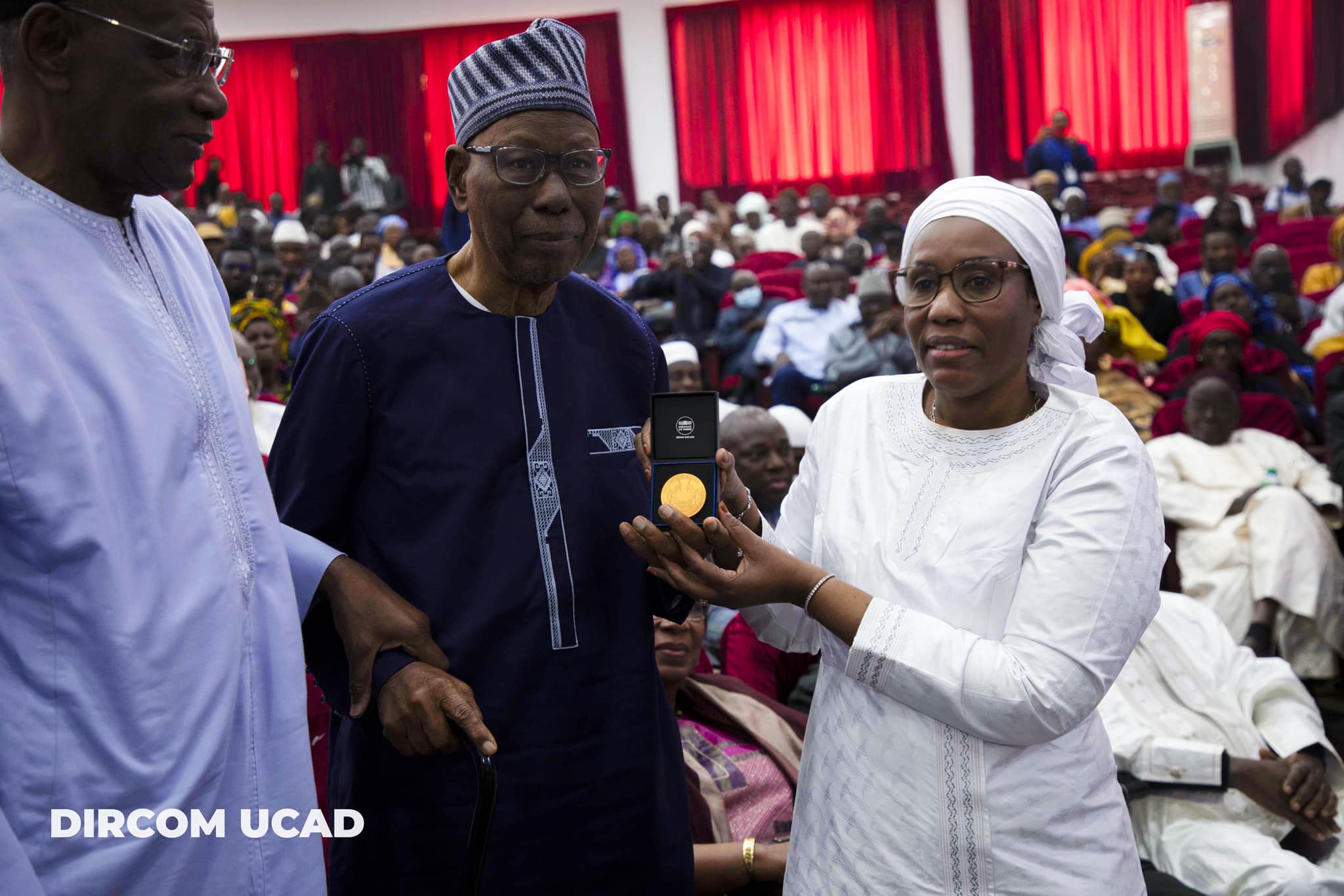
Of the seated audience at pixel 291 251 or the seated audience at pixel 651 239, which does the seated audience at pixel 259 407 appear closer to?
the seated audience at pixel 291 251

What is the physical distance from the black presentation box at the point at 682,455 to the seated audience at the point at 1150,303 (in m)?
7.10

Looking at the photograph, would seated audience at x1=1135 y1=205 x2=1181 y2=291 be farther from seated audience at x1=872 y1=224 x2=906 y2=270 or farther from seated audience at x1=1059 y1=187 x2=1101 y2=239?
seated audience at x1=872 y1=224 x2=906 y2=270

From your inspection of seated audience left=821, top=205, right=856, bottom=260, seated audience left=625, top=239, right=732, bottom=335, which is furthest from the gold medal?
seated audience left=821, top=205, right=856, bottom=260

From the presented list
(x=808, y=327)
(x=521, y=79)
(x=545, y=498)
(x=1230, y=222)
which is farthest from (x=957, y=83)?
(x=545, y=498)

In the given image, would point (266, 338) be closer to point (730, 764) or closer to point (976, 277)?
point (730, 764)

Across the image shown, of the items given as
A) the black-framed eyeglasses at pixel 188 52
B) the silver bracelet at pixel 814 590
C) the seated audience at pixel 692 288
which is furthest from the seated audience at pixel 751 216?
the black-framed eyeglasses at pixel 188 52

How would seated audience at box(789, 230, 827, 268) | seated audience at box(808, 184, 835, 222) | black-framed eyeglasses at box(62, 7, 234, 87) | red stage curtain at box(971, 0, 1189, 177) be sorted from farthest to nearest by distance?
1. red stage curtain at box(971, 0, 1189, 177)
2. seated audience at box(808, 184, 835, 222)
3. seated audience at box(789, 230, 827, 268)
4. black-framed eyeglasses at box(62, 7, 234, 87)

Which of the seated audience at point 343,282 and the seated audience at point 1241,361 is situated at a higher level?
the seated audience at point 343,282

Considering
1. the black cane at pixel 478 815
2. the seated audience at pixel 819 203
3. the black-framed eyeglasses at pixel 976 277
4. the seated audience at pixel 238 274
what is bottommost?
the black cane at pixel 478 815

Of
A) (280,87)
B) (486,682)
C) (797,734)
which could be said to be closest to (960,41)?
(280,87)

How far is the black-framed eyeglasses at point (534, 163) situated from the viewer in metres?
1.57

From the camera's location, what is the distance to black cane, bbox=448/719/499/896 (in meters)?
1.40

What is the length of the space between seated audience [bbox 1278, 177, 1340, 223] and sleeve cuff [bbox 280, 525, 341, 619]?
492 inches

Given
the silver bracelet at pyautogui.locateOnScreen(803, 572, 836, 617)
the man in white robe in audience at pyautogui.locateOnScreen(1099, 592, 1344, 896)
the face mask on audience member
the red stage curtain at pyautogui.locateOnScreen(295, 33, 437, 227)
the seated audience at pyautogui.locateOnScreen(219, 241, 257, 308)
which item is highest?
the red stage curtain at pyautogui.locateOnScreen(295, 33, 437, 227)
